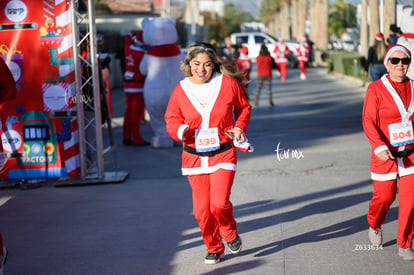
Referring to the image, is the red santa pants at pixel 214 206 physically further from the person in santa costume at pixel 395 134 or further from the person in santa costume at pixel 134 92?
the person in santa costume at pixel 134 92

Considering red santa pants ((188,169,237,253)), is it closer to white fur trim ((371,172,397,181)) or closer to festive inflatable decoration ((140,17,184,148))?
white fur trim ((371,172,397,181))

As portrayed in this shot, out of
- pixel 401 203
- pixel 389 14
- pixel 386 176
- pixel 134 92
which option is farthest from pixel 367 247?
pixel 389 14

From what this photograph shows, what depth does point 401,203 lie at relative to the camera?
18.3ft

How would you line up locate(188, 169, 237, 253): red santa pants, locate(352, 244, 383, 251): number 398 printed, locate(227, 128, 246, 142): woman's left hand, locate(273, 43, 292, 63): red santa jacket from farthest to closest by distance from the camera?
locate(273, 43, 292, 63): red santa jacket
locate(352, 244, 383, 251): number 398 printed
locate(188, 169, 237, 253): red santa pants
locate(227, 128, 246, 142): woman's left hand

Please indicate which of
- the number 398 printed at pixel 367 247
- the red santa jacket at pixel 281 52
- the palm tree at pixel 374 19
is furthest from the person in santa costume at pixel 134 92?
the red santa jacket at pixel 281 52

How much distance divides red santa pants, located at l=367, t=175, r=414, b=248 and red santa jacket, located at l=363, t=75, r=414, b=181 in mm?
64

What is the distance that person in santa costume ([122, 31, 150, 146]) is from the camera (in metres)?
12.9

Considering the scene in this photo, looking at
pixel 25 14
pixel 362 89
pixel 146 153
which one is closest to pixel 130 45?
pixel 146 153

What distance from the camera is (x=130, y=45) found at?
13.3 m

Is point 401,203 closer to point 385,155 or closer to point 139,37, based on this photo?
point 385,155

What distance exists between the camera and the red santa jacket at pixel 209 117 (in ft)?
18.1

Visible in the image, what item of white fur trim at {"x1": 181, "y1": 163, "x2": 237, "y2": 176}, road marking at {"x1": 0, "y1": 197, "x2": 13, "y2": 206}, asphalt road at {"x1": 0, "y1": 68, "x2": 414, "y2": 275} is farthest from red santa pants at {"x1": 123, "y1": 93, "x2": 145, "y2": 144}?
white fur trim at {"x1": 181, "y1": 163, "x2": 237, "y2": 176}

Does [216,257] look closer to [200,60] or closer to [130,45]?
[200,60]

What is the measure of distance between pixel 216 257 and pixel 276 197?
2.62 metres
